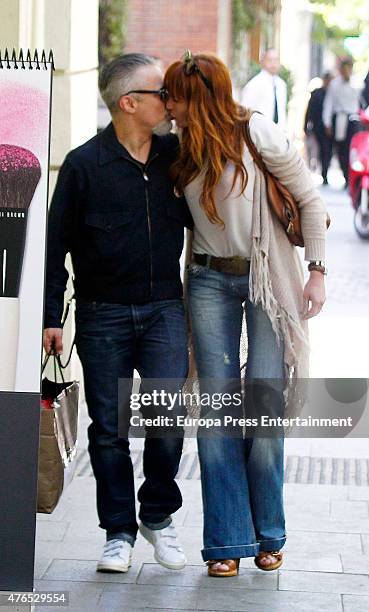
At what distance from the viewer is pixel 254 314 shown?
463cm

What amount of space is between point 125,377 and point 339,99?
1761 centimetres

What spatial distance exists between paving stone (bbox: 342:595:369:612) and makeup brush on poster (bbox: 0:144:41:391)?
4.72 ft

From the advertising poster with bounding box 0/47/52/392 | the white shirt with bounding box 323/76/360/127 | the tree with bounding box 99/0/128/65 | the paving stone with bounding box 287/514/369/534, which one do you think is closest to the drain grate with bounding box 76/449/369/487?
the paving stone with bounding box 287/514/369/534

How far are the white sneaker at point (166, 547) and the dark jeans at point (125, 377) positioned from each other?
0.11 ft

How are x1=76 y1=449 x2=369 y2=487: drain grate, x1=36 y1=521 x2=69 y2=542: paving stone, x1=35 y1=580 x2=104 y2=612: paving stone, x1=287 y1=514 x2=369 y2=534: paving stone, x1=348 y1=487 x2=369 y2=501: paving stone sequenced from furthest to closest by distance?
x1=76 y1=449 x2=369 y2=487: drain grate < x1=348 y1=487 x2=369 y2=501: paving stone < x1=287 y1=514 x2=369 y2=534: paving stone < x1=36 y1=521 x2=69 y2=542: paving stone < x1=35 y1=580 x2=104 y2=612: paving stone

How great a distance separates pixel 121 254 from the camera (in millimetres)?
4539

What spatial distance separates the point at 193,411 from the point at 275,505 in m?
0.46

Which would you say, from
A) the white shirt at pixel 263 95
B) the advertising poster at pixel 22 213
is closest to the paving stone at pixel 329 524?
the advertising poster at pixel 22 213

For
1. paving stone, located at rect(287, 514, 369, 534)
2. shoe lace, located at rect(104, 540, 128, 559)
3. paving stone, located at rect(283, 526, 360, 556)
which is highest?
shoe lace, located at rect(104, 540, 128, 559)

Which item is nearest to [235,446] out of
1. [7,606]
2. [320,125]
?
[7,606]

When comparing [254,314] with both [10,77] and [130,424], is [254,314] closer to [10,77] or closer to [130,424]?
[130,424]

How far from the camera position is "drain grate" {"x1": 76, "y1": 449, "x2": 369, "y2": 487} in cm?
627

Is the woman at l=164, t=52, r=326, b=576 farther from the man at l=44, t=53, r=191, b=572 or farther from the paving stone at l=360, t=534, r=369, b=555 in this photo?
the paving stone at l=360, t=534, r=369, b=555

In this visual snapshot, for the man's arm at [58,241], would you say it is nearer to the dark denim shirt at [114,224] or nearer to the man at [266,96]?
the dark denim shirt at [114,224]
